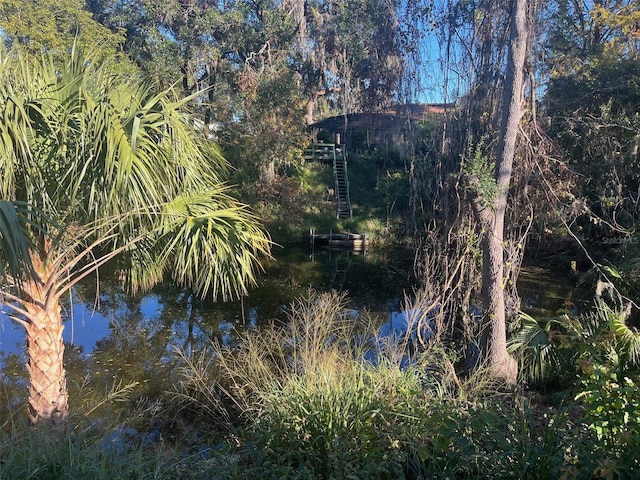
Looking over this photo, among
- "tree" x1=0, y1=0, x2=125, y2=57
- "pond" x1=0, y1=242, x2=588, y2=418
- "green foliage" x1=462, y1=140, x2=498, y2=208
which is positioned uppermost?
"tree" x1=0, y1=0, x2=125, y2=57

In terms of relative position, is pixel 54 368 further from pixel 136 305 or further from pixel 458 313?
pixel 136 305

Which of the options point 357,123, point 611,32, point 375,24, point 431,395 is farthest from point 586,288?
point 357,123

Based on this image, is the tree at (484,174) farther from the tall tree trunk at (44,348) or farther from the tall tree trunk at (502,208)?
the tall tree trunk at (44,348)

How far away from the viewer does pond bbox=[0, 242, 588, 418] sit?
7.10 metres

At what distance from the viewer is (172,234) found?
4.00 meters

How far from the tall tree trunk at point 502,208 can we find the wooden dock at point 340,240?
13133 millimetres

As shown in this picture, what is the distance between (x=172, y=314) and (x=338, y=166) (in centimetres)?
1492

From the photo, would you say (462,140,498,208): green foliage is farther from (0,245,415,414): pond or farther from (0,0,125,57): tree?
(0,0,125,57): tree

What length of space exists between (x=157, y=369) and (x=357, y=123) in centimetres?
2140

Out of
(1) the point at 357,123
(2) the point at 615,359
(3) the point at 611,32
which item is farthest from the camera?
(1) the point at 357,123

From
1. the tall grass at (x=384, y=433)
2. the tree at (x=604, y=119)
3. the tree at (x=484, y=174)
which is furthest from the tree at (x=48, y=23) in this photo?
the tall grass at (x=384, y=433)

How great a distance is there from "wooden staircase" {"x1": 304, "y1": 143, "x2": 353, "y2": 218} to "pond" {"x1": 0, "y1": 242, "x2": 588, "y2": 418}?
170 inches

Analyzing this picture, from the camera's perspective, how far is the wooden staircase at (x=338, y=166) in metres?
21.0

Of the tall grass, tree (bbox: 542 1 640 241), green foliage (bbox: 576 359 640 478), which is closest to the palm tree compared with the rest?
the tall grass
